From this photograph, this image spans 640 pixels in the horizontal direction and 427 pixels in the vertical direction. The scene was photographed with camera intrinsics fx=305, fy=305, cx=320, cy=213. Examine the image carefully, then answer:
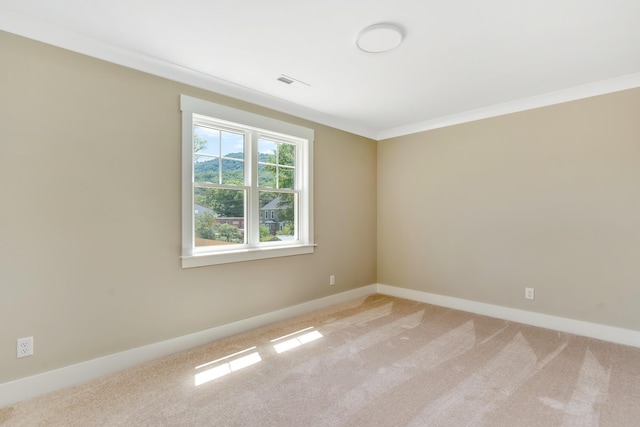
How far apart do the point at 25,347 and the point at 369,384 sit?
2304 millimetres

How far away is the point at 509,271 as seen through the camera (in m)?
3.44

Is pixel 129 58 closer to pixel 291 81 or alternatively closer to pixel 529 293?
pixel 291 81

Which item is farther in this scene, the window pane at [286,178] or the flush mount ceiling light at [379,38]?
the window pane at [286,178]

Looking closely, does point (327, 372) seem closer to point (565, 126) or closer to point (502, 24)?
point (502, 24)

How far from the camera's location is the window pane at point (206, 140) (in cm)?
289

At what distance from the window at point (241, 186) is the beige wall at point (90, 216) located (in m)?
0.12

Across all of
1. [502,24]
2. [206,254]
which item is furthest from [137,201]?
[502,24]

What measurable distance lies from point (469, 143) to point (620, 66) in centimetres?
141

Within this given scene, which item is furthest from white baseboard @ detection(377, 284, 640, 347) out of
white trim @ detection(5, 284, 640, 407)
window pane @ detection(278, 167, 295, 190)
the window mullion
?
the window mullion

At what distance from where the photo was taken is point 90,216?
222 centimetres

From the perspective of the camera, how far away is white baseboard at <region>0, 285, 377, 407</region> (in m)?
1.97

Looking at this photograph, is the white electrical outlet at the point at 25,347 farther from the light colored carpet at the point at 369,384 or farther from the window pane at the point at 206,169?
the window pane at the point at 206,169

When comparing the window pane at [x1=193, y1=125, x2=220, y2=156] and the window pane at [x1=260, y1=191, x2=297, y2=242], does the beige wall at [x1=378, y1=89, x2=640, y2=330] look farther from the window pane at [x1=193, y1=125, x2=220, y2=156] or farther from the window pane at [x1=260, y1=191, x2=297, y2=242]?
the window pane at [x1=193, y1=125, x2=220, y2=156]

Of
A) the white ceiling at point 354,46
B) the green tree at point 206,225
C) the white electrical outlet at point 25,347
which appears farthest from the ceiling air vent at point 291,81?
the white electrical outlet at point 25,347
